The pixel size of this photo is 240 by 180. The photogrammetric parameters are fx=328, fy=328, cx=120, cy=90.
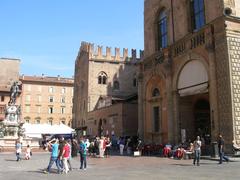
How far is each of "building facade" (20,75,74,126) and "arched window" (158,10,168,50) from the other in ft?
176

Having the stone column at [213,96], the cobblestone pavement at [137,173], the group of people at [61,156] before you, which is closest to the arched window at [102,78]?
the stone column at [213,96]

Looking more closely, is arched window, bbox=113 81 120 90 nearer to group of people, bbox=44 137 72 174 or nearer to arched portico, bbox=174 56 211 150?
arched portico, bbox=174 56 211 150

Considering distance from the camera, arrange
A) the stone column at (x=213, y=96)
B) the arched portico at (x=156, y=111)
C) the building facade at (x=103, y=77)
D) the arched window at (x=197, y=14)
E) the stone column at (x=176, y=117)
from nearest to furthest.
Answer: the stone column at (x=213, y=96), the arched window at (x=197, y=14), the stone column at (x=176, y=117), the arched portico at (x=156, y=111), the building facade at (x=103, y=77)

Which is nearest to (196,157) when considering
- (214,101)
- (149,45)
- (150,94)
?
(214,101)

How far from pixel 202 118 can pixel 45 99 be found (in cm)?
5844

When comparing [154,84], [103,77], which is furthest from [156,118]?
[103,77]

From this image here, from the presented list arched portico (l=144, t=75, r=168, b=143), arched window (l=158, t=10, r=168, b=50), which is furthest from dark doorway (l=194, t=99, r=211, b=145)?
arched window (l=158, t=10, r=168, b=50)

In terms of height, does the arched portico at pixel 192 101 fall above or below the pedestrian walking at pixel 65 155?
above

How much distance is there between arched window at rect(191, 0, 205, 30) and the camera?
931 inches

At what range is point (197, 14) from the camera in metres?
24.3

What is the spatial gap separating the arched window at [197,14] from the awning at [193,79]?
2.85m

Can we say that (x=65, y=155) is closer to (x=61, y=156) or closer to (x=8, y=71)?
(x=61, y=156)

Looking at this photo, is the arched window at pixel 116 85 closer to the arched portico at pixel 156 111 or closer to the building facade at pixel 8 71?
the arched portico at pixel 156 111

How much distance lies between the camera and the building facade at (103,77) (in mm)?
52812
